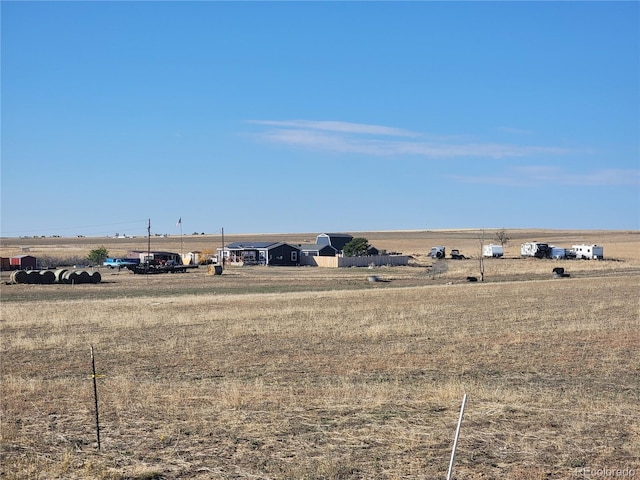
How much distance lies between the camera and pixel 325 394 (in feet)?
46.7

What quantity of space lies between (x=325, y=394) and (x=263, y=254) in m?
86.9

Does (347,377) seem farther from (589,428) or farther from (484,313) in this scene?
(484,313)

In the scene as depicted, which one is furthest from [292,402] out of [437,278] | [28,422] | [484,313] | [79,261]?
[79,261]

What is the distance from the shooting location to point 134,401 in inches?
547

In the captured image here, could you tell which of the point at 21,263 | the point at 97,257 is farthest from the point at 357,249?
the point at 21,263

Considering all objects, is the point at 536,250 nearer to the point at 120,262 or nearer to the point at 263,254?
the point at 263,254

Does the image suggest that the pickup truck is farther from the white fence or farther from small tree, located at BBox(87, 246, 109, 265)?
the white fence

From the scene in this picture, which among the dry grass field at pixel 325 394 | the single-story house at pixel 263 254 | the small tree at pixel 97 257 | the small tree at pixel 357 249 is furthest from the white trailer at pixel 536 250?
the dry grass field at pixel 325 394

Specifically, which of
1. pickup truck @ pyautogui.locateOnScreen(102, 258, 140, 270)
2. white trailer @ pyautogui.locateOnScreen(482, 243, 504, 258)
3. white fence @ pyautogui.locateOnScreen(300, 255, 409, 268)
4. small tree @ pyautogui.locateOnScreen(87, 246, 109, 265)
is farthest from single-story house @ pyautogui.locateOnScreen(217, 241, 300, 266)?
white trailer @ pyautogui.locateOnScreen(482, 243, 504, 258)

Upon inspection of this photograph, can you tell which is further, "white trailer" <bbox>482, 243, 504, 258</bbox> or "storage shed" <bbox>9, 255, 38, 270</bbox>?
"white trailer" <bbox>482, 243, 504, 258</bbox>

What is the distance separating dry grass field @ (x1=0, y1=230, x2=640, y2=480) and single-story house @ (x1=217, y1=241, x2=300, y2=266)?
223 ft

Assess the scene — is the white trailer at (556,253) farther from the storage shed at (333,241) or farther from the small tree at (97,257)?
the small tree at (97,257)

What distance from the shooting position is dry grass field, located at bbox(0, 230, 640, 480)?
390 inches

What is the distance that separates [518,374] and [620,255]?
98107 millimetres
